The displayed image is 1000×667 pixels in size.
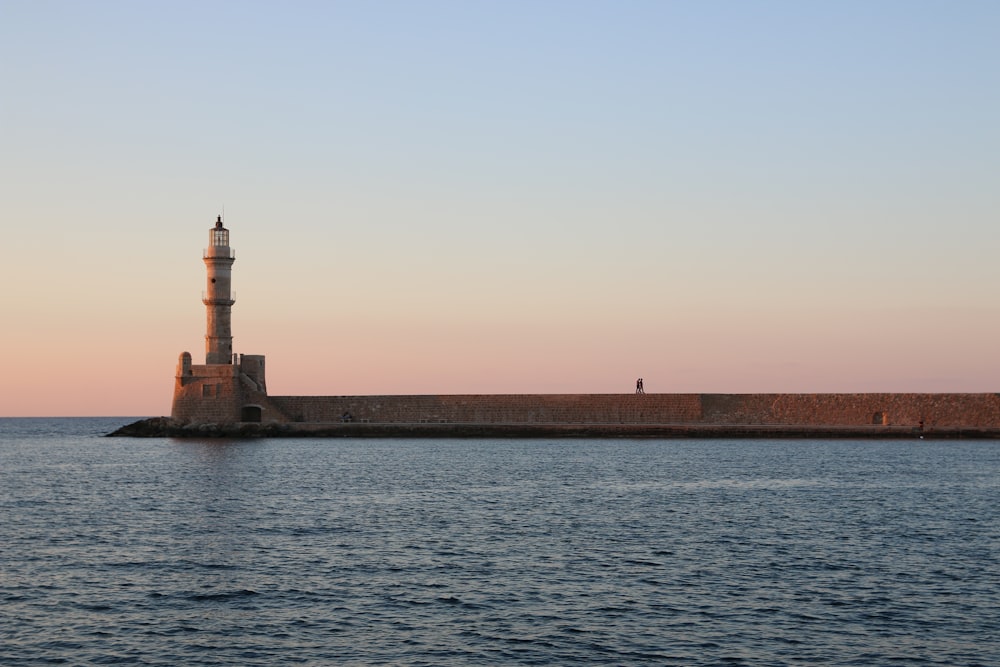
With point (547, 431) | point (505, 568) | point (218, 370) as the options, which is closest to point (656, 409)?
point (547, 431)

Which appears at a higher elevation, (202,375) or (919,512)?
(202,375)

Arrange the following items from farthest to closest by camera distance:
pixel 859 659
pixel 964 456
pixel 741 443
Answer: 1. pixel 741 443
2. pixel 964 456
3. pixel 859 659

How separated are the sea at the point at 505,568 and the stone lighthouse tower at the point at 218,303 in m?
22.4

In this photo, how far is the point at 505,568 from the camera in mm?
20562

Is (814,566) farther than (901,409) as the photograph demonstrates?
No

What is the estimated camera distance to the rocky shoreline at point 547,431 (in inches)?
2272

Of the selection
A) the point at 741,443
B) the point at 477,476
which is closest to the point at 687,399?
the point at 741,443

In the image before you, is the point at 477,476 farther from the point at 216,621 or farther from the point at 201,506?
the point at 216,621

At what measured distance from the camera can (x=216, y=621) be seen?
16656mm

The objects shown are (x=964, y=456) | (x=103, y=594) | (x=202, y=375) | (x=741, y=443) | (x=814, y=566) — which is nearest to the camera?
(x=103, y=594)

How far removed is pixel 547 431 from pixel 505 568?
41.3 m

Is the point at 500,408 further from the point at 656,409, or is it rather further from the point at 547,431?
the point at 656,409

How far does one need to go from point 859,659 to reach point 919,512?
1581 cm

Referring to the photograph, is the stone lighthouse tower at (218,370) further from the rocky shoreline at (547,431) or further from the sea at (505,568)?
the sea at (505,568)
